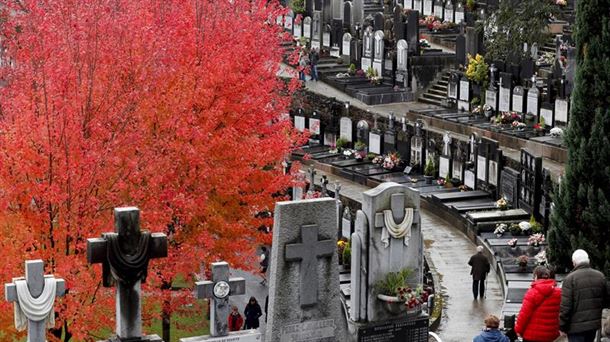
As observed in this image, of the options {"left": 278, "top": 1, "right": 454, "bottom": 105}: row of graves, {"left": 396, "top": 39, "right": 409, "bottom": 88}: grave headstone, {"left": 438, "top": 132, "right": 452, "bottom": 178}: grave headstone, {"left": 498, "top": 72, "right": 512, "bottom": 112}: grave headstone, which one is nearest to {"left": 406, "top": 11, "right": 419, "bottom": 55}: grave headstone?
{"left": 278, "top": 1, "right": 454, "bottom": 105}: row of graves

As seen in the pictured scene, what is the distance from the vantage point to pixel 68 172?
67.3ft

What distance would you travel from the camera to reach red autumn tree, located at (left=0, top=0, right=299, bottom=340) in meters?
20.5

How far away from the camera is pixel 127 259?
15.6 meters

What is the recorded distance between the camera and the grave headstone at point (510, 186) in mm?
29453

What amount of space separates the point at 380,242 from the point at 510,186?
488 inches

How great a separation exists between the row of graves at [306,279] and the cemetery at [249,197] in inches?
0.9

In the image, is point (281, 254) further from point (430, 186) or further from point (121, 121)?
point (430, 186)

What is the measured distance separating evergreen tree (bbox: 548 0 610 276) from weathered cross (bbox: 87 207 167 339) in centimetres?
851

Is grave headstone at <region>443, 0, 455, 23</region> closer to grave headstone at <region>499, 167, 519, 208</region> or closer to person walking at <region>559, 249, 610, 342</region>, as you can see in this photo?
grave headstone at <region>499, 167, 519, 208</region>

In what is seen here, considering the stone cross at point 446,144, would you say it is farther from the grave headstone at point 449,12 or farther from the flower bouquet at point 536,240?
the grave headstone at point 449,12

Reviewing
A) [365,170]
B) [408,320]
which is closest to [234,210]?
[408,320]

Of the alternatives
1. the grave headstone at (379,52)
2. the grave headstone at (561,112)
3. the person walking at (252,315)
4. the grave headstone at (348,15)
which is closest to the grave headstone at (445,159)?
the grave headstone at (561,112)

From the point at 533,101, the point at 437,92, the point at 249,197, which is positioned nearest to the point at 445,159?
the point at 533,101

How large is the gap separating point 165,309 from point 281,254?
7476mm
